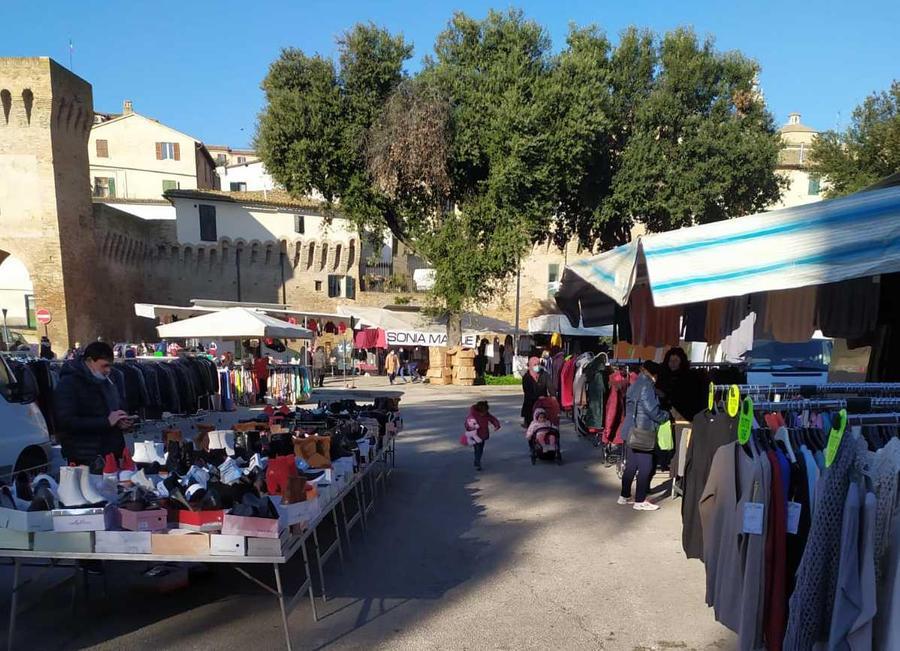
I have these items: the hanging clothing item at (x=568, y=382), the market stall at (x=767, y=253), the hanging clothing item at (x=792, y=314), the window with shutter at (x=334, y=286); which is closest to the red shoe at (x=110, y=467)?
the market stall at (x=767, y=253)

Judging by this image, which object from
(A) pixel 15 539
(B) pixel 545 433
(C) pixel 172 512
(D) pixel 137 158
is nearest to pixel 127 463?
(A) pixel 15 539

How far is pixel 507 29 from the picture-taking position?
19.0 m

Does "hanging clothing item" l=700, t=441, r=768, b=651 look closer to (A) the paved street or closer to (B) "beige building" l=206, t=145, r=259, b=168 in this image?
(A) the paved street

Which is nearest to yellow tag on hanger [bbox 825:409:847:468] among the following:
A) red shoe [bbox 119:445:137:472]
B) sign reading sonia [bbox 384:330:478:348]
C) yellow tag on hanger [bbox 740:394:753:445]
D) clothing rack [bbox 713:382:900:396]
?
yellow tag on hanger [bbox 740:394:753:445]

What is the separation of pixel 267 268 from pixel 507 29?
74.5 feet

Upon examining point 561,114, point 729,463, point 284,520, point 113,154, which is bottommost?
point 284,520

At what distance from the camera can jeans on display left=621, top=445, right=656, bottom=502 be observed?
597 centimetres

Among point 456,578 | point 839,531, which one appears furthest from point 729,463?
point 456,578

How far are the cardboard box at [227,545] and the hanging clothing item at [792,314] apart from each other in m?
5.15

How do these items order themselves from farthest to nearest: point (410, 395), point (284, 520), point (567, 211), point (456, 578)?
point (567, 211)
point (410, 395)
point (456, 578)
point (284, 520)

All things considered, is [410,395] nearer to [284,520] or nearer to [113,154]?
[284,520]

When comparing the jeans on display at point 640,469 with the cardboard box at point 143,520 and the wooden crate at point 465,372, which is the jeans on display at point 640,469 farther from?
the wooden crate at point 465,372

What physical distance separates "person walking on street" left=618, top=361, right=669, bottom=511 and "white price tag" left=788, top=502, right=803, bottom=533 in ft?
9.63

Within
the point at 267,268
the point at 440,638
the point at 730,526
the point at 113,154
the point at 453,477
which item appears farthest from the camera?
the point at 113,154
